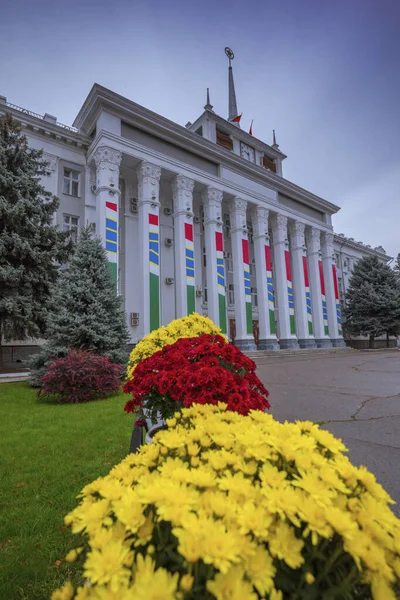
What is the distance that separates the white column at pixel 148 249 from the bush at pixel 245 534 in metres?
16.0

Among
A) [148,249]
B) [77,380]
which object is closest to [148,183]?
[148,249]

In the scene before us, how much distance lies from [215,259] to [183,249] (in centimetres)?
257

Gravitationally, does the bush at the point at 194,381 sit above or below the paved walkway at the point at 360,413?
above

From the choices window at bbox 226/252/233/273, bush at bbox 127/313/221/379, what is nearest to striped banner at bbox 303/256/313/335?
window at bbox 226/252/233/273

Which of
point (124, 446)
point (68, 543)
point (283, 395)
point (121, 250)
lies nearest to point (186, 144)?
point (121, 250)

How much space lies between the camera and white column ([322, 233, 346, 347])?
28.4 m

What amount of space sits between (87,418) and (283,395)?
3.66 metres

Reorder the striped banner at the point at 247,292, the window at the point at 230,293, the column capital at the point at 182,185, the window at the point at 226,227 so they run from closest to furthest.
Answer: the column capital at the point at 182,185 → the striped banner at the point at 247,292 → the window at the point at 230,293 → the window at the point at 226,227

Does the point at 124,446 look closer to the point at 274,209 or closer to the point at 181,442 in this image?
the point at 181,442

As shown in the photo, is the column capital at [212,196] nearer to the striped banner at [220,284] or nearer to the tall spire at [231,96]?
the striped banner at [220,284]

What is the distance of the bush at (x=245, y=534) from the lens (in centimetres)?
64

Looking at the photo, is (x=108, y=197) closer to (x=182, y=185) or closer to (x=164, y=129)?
(x=182, y=185)

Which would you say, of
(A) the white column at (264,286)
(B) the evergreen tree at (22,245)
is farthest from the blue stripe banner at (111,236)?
(A) the white column at (264,286)

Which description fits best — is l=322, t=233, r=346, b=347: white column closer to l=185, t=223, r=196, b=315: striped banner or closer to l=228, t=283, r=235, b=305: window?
l=228, t=283, r=235, b=305: window
